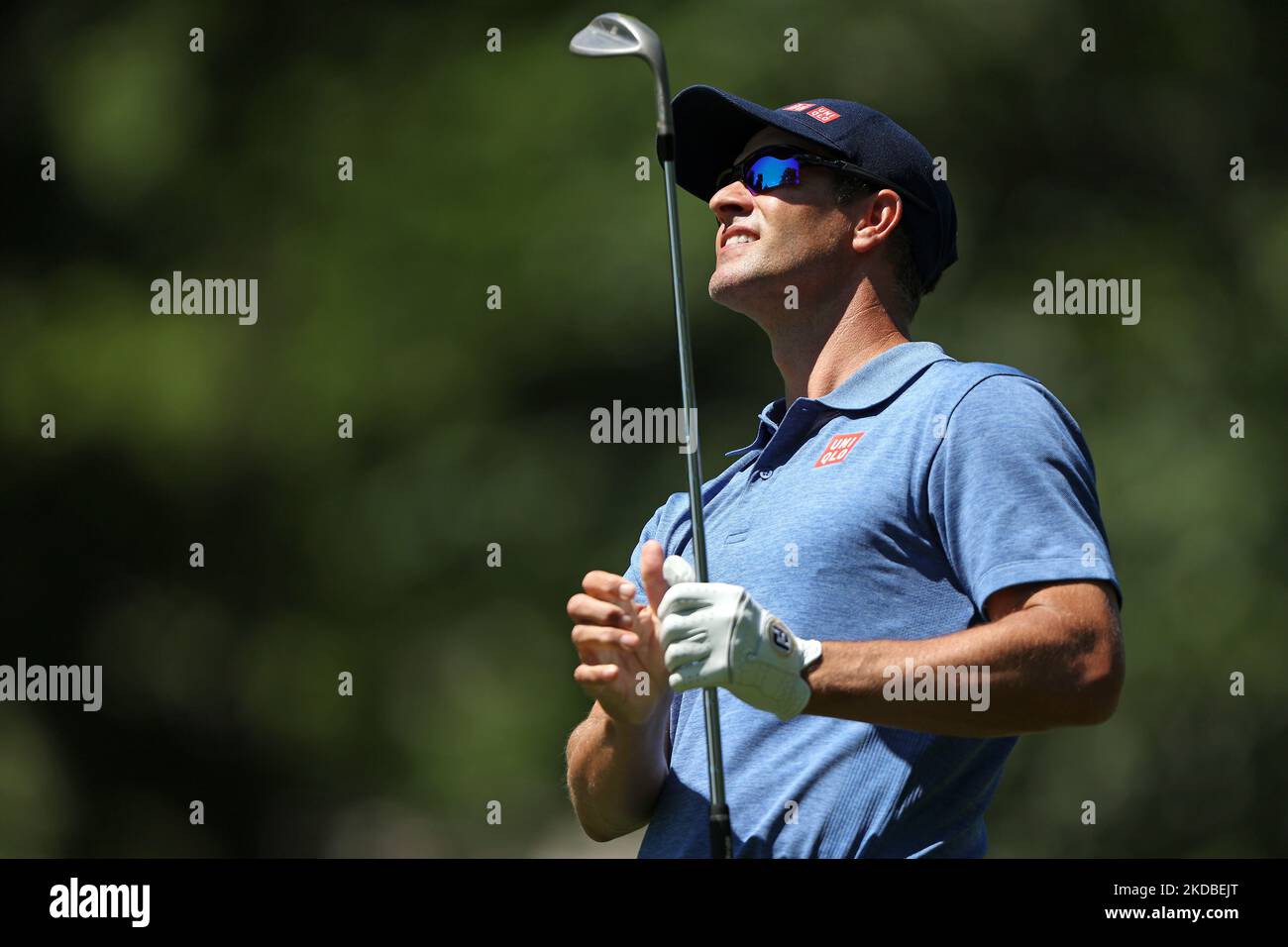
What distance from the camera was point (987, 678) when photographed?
3.33 metres

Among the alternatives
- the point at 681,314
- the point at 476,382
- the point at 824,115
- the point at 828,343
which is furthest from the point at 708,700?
the point at 476,382

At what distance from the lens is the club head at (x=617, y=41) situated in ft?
13.3

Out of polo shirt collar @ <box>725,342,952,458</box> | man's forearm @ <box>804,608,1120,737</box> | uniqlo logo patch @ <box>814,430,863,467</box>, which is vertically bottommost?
man's forearm @ <box>804,608,1120,737</box>

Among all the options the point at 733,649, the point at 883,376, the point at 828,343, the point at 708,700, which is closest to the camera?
the point at 733,649

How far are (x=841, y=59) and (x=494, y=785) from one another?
15.9 feet

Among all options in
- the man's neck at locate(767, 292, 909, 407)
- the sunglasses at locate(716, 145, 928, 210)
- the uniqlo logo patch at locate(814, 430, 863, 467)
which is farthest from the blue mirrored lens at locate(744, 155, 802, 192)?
the uniqlo logo patch at locate(814, 430, 863, 467)

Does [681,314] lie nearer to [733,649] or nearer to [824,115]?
[733,649]

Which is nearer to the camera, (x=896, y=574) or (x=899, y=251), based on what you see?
(x=896, y=574)

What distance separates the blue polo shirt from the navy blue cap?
0.79 metres

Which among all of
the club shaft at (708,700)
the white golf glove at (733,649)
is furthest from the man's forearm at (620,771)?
the white golf glove at (733,649)

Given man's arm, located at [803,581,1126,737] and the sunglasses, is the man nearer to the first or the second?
man's arm, located at [803,581,1126,737]

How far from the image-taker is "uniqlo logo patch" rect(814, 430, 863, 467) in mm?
3826

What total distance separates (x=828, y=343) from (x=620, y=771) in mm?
1054
